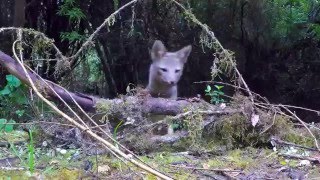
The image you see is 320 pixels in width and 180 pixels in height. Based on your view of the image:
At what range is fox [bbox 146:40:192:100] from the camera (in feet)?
20.2

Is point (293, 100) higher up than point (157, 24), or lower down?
lower down

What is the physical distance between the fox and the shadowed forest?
0.06ft

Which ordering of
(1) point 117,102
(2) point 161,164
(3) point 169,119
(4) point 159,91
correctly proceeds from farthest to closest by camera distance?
(4) point 159,91
(1) point 117,102
(3) point 169,119
(2) point 161,164

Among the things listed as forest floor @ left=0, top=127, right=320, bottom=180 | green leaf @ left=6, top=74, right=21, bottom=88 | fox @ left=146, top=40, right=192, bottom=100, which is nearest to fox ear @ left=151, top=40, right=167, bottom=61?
fox @ left=146, top=40, right=192, bottom=100

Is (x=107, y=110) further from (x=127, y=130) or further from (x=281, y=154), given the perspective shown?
(x=281, y=154)

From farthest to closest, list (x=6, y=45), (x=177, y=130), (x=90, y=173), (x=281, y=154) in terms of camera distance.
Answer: (x=6, y=45) → (x=177, y=130) → (x=281, y=154) → (x=90, y=173)

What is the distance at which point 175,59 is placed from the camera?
6441 millimetres

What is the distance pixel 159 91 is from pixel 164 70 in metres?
0.33

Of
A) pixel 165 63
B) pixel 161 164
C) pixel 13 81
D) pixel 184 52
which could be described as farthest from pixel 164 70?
pixel 161 164

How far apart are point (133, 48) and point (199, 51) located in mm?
952

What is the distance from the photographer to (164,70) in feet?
20.7

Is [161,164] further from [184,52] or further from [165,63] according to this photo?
[184,52]

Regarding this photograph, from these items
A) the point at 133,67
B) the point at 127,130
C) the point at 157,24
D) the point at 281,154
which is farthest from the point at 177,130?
the point at 133,67

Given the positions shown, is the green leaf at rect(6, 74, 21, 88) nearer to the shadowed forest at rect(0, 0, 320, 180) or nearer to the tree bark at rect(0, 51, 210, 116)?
the shadowed forest at rect(0, 0, 320, 180)
